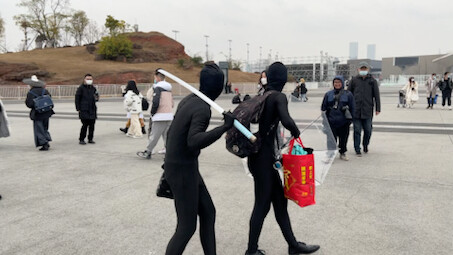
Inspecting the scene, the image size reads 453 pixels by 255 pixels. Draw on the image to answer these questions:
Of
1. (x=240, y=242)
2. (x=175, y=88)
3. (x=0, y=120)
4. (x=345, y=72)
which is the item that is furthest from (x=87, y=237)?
(x=345, y=72)

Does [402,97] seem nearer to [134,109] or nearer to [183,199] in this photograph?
[134,109]

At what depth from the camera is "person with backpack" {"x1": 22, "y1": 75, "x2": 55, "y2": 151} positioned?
755cm

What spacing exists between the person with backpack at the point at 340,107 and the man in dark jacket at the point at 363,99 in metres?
0.49

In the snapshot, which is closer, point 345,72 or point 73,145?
point 73,145

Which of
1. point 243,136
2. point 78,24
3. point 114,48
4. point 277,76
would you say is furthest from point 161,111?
point 78,24

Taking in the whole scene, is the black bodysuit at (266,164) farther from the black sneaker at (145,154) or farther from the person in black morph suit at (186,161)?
the black sneaker at (145,154)

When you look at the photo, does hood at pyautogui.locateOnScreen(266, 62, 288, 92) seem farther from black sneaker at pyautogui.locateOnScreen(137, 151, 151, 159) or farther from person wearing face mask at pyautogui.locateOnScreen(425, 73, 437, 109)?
person wearing face mask at pyautogui.locateOnScreen(425, 73, 437, 109)

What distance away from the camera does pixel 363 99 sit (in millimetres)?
6977

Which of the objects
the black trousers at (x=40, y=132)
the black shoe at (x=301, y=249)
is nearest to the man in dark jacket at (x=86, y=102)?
the black trousers at (x=40, y=132)

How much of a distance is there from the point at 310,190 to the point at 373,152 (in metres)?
5.08

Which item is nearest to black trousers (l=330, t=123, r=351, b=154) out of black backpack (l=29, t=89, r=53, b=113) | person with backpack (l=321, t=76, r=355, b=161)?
person with backpack (l=321, t=76, r=355, b=161)

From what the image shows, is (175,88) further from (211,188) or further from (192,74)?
(211,188)

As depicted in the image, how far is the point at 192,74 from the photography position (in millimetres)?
50375

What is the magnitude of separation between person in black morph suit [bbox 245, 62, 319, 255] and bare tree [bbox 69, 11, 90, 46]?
77511mm
